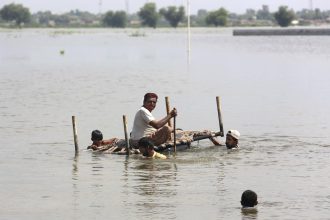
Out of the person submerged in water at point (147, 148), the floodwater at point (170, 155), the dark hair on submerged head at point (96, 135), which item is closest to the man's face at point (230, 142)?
the floodwater at point (170, 155)

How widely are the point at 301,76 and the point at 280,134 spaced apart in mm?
28754

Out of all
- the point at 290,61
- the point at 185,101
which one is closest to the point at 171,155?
the point at 185,101

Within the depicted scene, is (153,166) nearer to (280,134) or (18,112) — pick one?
(280,134)

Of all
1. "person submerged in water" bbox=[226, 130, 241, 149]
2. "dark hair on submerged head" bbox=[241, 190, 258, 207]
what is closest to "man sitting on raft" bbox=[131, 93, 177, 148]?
"person submerged in water" bbox=[226, 130, 241, 149]

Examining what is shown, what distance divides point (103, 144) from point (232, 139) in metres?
3.07

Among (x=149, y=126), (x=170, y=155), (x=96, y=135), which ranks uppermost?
(x=149, y=126)

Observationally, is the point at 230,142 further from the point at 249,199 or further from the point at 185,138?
the point at 249,199

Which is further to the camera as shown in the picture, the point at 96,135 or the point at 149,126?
the point at 96,135

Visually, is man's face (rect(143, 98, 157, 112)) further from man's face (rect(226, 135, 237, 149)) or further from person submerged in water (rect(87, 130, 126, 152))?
man's face (rect(226, 135, 237, 149))

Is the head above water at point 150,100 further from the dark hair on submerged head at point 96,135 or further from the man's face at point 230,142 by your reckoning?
the man's face at point 230,142

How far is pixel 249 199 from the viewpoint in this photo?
57.2 feet

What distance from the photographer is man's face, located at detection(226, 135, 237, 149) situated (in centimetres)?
2452

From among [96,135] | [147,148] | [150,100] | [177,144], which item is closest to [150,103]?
[150,100]

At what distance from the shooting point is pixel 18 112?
117 ft
